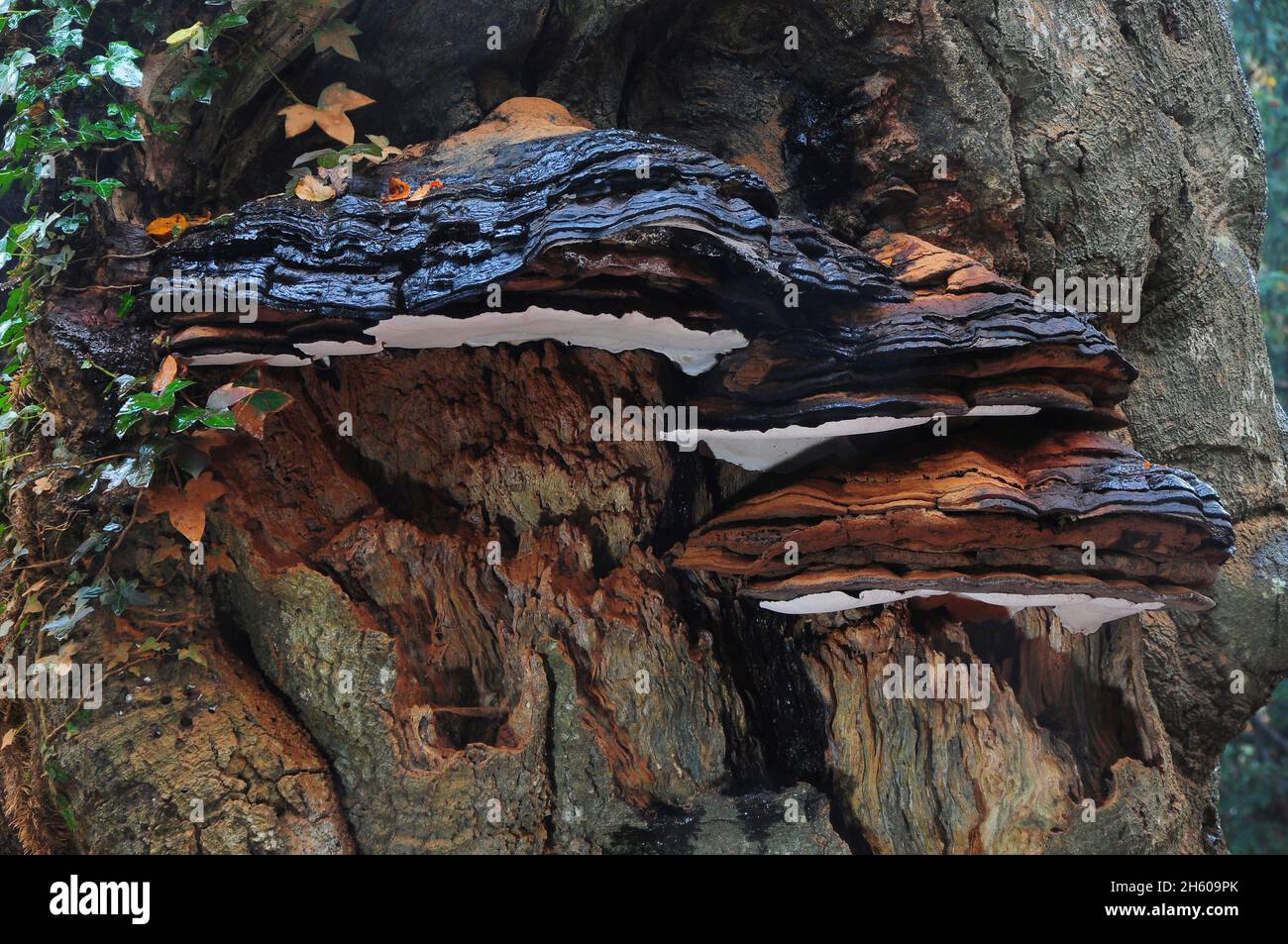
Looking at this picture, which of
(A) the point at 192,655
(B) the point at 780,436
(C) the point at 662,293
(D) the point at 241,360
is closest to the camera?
(C) the point at 662,293

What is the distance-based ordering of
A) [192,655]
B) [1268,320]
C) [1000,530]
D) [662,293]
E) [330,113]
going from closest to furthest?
[662,293] → [1000,530] → [192,655] → [330,113] → [1268,320]

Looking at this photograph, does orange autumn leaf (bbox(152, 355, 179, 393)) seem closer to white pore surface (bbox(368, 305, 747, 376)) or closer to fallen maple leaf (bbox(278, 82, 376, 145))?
A: white pore surface (bbox(368, 305, 747, 376))

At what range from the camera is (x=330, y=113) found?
332cm

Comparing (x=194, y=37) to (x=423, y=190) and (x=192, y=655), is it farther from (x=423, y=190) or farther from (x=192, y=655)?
(x=192, y=655)

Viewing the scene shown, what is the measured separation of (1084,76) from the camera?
4133mm

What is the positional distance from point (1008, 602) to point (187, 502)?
2520mm

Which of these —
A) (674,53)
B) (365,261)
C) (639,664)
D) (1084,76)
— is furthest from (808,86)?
(639,664)

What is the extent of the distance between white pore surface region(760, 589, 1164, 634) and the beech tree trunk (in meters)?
0.18

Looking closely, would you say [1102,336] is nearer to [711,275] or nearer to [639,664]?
[711,275]

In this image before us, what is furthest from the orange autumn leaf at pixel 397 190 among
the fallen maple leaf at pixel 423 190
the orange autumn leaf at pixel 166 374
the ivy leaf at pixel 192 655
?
the ivy leaf at pixel 192 655

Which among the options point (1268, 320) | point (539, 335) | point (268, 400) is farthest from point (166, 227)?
point (1268, 320)

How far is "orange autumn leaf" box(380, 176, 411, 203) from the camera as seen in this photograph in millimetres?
2963

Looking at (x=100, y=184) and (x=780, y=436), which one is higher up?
(x=100, y=184)

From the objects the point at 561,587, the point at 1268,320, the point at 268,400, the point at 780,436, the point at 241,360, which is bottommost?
the point at 561,587
